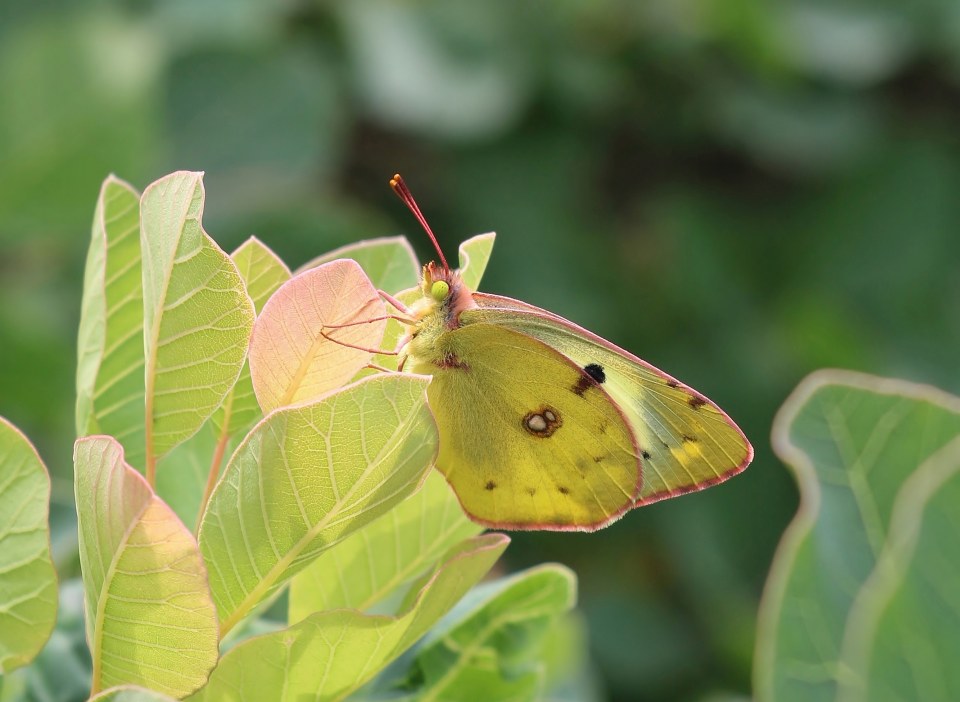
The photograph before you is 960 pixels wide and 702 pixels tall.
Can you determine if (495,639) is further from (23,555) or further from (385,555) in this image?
(23,555)

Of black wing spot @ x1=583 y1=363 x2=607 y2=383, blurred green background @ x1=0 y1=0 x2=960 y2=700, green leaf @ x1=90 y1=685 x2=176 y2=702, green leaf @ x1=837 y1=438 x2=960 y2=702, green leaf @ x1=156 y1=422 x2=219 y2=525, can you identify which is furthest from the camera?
blurred green background @ x1=0 y1=0 x2=960 y2=700

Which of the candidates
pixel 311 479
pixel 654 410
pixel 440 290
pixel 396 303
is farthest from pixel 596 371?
pixel 311 479

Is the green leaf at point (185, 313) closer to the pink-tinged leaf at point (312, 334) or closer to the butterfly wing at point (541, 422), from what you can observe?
the pink-tinged leaf at point (312, 334)

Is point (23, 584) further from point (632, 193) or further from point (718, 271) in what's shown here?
point (632, 193)

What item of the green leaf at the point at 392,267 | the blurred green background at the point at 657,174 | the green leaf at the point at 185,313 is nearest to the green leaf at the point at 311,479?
the green leaf at the point at 185,313

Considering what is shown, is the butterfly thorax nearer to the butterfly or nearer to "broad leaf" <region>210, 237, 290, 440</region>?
the butterfly

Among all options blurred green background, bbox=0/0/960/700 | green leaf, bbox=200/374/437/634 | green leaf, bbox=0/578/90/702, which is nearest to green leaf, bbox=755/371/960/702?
green leaf, bbox=200/374/437/634
